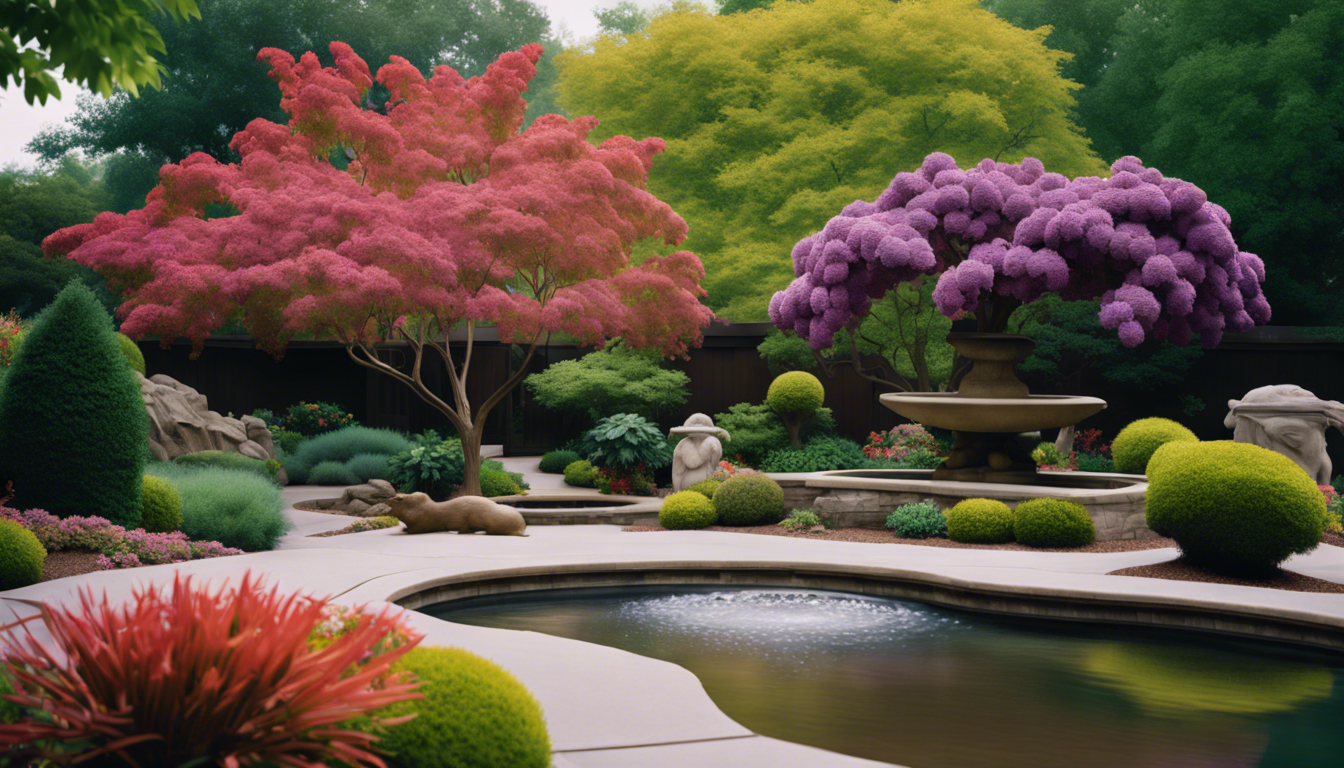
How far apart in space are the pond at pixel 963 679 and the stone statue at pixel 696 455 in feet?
17.7

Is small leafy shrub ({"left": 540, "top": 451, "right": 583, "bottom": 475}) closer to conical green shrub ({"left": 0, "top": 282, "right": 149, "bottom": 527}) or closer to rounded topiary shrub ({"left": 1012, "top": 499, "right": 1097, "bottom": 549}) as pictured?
rounded topiary shrub ({"left": 1012, "top": 499, "right": 1097, "bottom": 549})

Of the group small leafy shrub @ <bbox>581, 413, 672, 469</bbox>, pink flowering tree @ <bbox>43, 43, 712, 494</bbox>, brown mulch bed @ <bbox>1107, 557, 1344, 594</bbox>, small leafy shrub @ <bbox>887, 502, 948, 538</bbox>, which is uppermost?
pink flowering tree @ <bbox>43, 43, 712, 494</bbox>

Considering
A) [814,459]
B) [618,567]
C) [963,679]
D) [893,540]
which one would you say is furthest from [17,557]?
[814,459]

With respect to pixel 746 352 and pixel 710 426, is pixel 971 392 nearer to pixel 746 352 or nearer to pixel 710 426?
pixel 710 426

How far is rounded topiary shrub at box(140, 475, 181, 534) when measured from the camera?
9.46 meters

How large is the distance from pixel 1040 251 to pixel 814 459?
5468 millimetres

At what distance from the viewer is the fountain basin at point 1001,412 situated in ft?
38.3

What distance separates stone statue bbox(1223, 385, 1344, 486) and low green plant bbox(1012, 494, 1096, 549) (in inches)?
104

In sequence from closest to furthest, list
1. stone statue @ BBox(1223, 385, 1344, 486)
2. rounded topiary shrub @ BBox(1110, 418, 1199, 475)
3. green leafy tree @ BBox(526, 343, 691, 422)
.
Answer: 1. stone statue @ BBox(1223, 385, 1344, 486)
2. rounded topiary shrub @ BBox(1110, 418, 1199, 475)
3. green leafy tree @ BBox(526, 343, 691, 422)

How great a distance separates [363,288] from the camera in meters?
11.6

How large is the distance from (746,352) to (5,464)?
1330cm

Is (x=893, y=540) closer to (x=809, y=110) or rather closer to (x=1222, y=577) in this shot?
(x=1222, y=577)

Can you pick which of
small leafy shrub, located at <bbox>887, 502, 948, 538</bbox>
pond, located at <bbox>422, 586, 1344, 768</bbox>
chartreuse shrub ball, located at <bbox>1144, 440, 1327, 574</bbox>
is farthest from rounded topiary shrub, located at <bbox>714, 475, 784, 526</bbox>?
chartreuse shrub ball, located at <bbox>1144, 440, 1327, 574</bbox>

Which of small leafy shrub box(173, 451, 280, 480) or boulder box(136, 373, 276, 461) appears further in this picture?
boulder box(136, 373, 276, 461)
